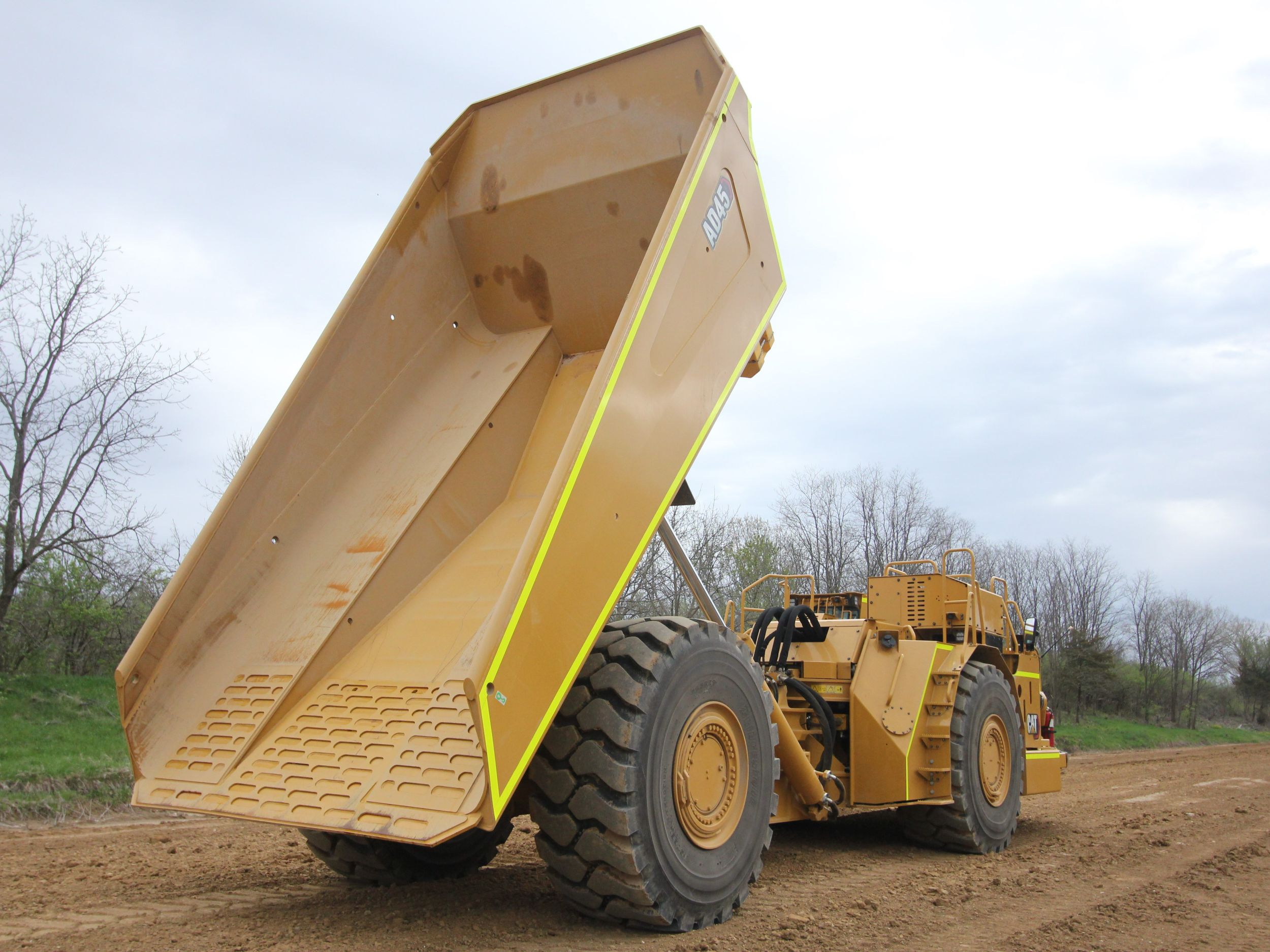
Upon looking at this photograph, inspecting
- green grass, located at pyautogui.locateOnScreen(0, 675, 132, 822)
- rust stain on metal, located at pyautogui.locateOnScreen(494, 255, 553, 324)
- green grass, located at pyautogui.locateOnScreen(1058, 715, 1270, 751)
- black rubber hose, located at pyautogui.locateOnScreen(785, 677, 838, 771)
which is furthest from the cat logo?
green grass, located at pyautogui.locateOnScreen(1058, 715, 1270, 751)

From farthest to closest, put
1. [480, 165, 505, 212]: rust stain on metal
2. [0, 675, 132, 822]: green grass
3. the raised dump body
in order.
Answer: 1. [0, 675, 132, 822]: green grass
2. [480, 165, 505, 212]: rust stain on metal
3. the raised dump body

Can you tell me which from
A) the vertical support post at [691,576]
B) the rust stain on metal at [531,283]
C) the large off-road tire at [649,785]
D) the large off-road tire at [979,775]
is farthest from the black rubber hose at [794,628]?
the rust stain on metal at [531,283]

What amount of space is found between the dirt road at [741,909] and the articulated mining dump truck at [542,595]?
30 cm

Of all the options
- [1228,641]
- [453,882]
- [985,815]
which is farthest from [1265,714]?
[453,882]

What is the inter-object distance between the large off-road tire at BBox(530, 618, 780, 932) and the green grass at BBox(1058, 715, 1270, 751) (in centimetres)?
2091

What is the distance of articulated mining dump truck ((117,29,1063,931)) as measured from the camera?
3213mm

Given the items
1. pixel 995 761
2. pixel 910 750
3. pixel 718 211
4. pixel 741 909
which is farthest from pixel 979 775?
pixel 718 211

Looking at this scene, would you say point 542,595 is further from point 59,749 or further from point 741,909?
point 59,749

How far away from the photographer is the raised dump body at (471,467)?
317cm

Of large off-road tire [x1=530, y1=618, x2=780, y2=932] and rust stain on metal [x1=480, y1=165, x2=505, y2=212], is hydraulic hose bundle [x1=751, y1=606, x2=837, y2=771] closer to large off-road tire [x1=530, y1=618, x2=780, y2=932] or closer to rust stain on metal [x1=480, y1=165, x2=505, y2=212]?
large off-road tire [x1=530, y1=618, x2=780, y2=932]

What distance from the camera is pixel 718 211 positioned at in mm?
4262

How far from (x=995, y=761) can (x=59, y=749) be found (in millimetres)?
9683

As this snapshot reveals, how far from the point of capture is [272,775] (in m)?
3.50

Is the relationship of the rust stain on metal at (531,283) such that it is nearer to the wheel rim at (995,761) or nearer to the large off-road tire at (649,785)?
the large off-road tire at (649,785)
